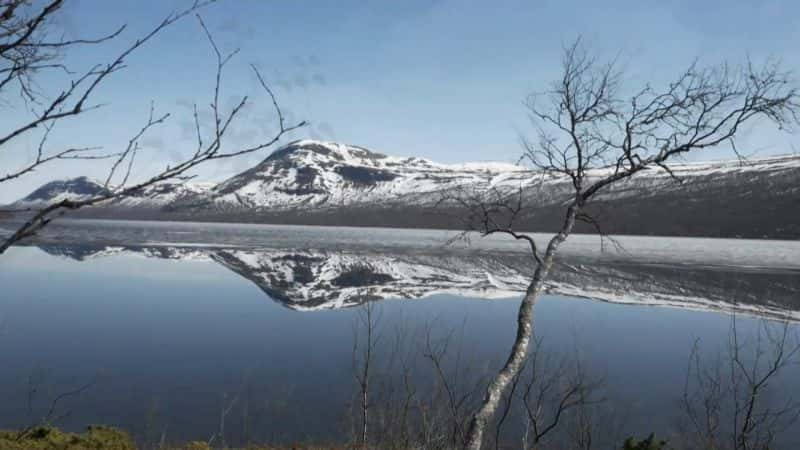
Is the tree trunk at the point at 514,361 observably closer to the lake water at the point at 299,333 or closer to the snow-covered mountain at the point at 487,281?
the lake water at the point at 299,333

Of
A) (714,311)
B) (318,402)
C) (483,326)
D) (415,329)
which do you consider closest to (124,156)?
(318,402)

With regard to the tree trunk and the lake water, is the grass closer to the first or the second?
the lake water

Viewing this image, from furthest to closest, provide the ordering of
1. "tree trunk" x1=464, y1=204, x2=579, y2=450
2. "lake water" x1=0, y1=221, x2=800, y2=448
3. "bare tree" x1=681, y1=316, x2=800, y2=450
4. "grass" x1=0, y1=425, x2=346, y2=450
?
"lake water" x1=0, y1=221, x2=800, y2=448
"bare tree" x1=681, y1=316, x2=800, y2=450
"grass" x1=0, y1=425, x2=346, y2=450
"tree trunk" x1=464, y1=204, x2=579, y2=450

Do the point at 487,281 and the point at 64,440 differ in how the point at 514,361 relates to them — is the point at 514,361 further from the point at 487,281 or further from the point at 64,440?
the point at 487,281

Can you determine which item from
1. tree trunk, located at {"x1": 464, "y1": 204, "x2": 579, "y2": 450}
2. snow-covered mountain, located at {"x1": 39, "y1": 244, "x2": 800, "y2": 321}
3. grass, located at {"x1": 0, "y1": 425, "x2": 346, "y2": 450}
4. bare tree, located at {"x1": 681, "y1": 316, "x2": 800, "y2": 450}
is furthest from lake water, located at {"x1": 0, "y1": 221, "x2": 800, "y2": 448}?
tree trunk, located at {"x1": 464, "y1": 204, "x2": 579, "y2": 450}

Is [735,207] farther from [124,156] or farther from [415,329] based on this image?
[124,156]

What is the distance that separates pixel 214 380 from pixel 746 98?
12.5 m

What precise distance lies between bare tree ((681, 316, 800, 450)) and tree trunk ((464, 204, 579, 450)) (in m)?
3.59

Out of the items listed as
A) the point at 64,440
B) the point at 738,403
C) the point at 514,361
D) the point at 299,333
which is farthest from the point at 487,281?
the point at 64,440

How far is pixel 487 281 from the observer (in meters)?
31.1

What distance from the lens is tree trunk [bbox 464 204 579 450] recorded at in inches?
219

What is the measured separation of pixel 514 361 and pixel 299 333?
1403 centimetres

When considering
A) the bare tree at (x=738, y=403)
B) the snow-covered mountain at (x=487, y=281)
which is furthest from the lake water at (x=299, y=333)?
the bare tree at (x=738, y=403)

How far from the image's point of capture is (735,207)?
14462cm
